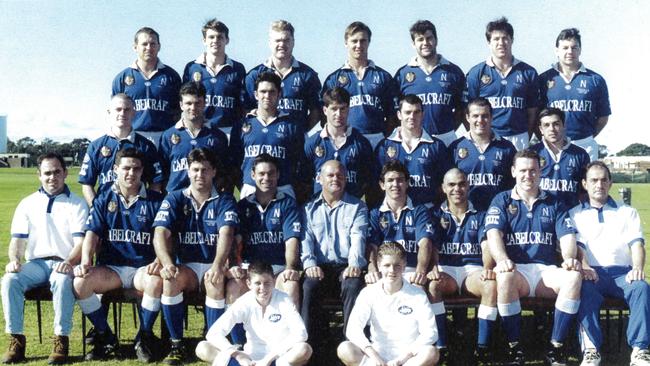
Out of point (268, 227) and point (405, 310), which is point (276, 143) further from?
point (405, 310)

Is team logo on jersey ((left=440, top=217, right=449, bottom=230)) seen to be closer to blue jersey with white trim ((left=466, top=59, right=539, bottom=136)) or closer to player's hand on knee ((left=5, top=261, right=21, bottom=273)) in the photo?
blue jersey with white trim ((left=466, top=59, right=539, bottom=136))

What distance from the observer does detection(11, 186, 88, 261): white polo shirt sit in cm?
639

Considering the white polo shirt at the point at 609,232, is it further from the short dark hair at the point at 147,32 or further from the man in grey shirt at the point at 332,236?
the short dark hair at the point at 147,32

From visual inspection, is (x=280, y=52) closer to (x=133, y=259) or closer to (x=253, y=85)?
(x=253, y=85)

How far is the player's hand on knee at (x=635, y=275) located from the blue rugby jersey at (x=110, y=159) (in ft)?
15.2

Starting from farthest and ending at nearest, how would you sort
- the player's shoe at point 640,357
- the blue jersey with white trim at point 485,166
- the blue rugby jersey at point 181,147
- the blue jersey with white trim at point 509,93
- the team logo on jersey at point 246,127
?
the blue jersey with white trim at point 509,93, the team logo on jersey at point 246,127, the blue rugby jersey at point 181,147, the blue jersey with white trim at point 485,166, the player's shoe at point 640,357

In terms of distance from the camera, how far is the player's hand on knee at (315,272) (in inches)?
229

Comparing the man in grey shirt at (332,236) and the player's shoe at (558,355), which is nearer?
the player's shoe at (558,355)

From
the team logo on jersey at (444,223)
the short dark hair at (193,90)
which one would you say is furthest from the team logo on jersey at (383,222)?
the short dark hair at (193,90)

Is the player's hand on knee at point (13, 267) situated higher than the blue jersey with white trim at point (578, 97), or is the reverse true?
the blue jersey with white trim at point (578, 97)

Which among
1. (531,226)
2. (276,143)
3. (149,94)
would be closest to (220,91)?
(149,94)

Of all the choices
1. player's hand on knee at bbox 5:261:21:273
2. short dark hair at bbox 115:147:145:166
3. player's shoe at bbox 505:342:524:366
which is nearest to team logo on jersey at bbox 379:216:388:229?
player's shoe at bbox 505:342:524:366

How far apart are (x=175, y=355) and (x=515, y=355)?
298 cm

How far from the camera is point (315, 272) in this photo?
5.84 metres
